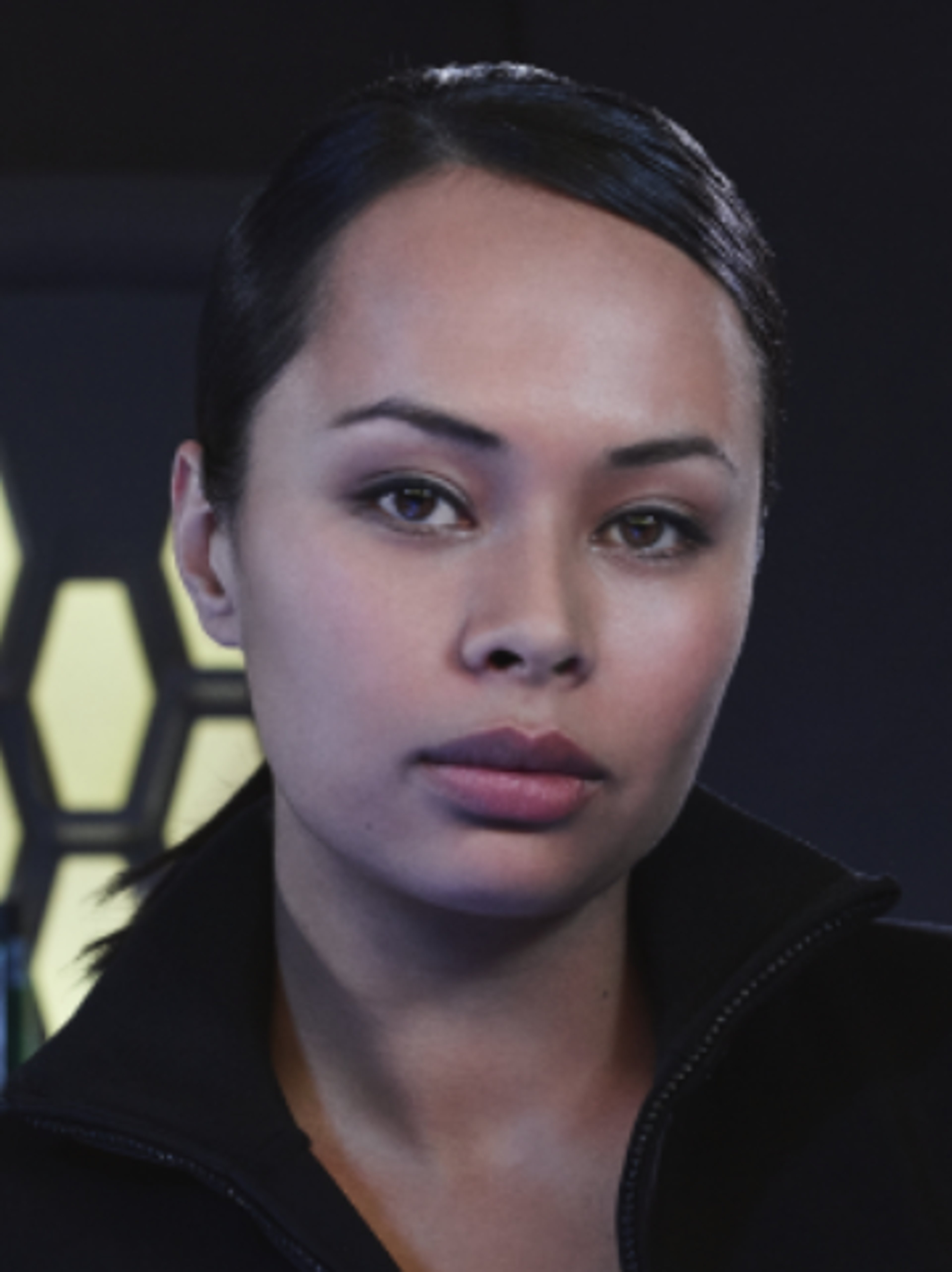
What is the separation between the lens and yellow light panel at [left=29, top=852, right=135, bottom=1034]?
1612mm

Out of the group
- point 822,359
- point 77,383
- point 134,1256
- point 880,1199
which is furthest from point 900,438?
point 134,1256

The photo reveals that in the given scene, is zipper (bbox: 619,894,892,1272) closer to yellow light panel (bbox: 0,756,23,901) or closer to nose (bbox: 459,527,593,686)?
nose (bbox: 459,527,593,686)

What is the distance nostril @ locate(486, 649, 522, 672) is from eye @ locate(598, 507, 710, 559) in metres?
0.09

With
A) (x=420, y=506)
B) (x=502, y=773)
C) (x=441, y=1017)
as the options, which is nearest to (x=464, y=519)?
(x=420, y=506)

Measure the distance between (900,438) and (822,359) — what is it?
10cm

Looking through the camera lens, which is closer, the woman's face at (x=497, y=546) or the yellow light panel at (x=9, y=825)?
the woman's face at (x=497, y=546)

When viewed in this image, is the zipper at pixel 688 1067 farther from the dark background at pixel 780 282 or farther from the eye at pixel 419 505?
the dark background at pixel 780 282

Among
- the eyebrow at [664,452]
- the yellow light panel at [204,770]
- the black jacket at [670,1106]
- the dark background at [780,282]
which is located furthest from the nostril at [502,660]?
the yellow light panel at [204,770]

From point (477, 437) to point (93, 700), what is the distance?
39.1 inches

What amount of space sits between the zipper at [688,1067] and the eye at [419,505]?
0.88ft

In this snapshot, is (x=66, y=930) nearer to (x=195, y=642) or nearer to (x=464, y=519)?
(x=195, y=642)

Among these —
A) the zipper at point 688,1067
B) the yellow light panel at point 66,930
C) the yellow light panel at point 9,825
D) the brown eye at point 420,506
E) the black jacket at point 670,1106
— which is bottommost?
the yellow light panel at point 66,930

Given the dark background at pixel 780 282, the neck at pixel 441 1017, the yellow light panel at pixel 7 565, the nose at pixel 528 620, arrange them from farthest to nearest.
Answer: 1. the yellow light panel at pixel 7 565
2. the dark background at pixel 780 282
3. the neck at pixel 441 1017
4. the nose at pixel 528 620

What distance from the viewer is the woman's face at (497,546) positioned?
75 centimetres
